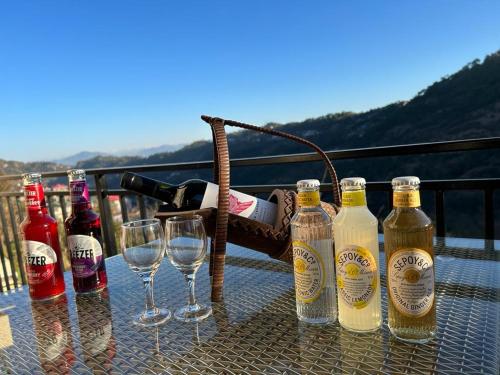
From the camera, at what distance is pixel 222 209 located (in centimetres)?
84

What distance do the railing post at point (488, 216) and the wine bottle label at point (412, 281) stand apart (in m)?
1.35

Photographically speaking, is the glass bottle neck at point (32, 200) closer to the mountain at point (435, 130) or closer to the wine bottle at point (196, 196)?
the wine bottle at point (196, 196)

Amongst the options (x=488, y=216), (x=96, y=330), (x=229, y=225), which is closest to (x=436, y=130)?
(x=488, y=216)

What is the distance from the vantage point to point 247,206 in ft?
2.98

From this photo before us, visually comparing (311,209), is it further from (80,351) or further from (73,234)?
(73,234)

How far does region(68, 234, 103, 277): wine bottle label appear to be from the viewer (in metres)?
0.98

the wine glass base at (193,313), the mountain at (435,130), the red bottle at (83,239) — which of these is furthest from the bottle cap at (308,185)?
the mountain at (435,130)

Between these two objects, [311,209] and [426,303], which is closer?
[426,303]

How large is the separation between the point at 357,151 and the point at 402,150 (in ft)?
0.72

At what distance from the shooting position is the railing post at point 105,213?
3062 millimetres

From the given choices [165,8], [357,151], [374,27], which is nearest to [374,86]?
[374,27]

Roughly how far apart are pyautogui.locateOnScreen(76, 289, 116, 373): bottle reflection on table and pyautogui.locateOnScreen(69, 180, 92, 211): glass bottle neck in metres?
0.24

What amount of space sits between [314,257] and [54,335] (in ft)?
1.90

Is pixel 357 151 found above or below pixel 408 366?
above
